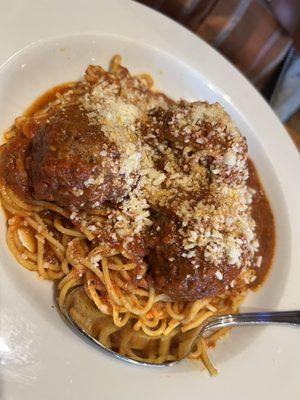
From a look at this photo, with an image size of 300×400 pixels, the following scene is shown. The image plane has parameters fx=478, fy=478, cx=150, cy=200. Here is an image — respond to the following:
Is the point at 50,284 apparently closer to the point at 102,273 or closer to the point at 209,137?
the point at 102,273

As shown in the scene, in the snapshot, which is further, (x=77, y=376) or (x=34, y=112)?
(x=34, y=112)

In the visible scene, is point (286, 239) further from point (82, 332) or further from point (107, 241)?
point (82, 332)

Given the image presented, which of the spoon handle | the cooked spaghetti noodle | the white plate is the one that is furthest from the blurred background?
the spoon handle

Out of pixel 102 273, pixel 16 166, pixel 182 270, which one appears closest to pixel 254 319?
pixel 182 270

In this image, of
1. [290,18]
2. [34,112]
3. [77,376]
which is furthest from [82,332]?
[290,18]

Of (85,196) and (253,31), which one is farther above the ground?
(253,31)

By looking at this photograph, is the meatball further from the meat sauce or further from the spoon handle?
the spoon handle
